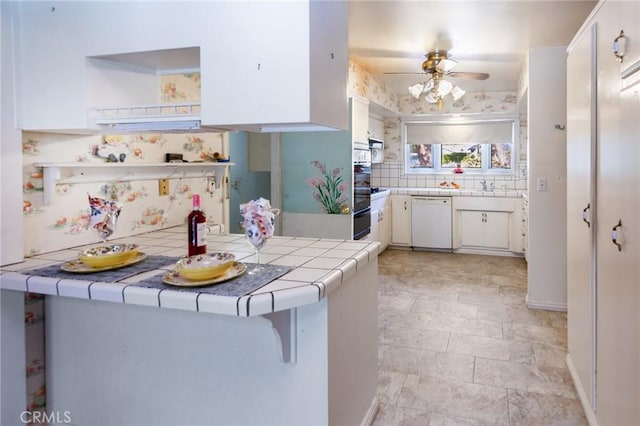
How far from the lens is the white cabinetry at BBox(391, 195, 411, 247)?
652 centimetres

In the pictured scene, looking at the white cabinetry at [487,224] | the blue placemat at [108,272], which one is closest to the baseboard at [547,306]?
the white cabinetry at [487,224]

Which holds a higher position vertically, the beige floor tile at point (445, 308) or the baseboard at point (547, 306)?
the baseboard at point (547, 306)

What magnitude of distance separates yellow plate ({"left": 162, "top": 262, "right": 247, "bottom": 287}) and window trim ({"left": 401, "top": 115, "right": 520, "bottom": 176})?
19.1ft

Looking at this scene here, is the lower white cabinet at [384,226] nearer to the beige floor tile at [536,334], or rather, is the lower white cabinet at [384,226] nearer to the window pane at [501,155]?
the window pane at [501,155]

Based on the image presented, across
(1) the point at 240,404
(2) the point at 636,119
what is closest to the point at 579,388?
(2) the point at 636,119

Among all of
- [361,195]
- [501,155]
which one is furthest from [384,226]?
[501,155]

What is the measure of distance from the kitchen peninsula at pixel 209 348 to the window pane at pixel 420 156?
5.32 meters

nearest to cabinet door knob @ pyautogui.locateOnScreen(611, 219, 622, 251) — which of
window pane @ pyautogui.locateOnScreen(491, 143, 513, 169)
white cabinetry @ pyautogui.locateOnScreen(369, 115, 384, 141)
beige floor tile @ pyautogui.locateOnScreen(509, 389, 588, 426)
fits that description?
beige floor tile @ pyautogui.locateOnScreen(509, 389, 588, 426)

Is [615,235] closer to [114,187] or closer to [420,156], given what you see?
[114,187]

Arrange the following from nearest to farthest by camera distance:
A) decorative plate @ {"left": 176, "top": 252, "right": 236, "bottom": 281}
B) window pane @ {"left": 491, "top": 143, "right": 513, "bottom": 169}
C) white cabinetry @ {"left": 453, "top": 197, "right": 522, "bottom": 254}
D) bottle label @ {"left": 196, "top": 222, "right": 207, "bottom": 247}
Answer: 1. decorative plate @ {"left": 176, "top": 252, "right": 236, "bottom": 281}
2. bottle label @ {"left": 196, "top": 222, "right": 207, "bottom": 247}
3. white cabinetry @ {"left": 453, "top": 197, "right": 522, "bottom": 254}
4. window pane @ {"left": 491, "top": 143, "right": 513, "bottom": 169}

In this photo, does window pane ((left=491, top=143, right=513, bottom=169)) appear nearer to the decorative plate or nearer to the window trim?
the window trim

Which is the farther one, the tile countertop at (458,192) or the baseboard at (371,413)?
the tile countertop at (458,192)

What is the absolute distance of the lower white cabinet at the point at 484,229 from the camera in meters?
6.07

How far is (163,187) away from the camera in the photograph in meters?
2.59
